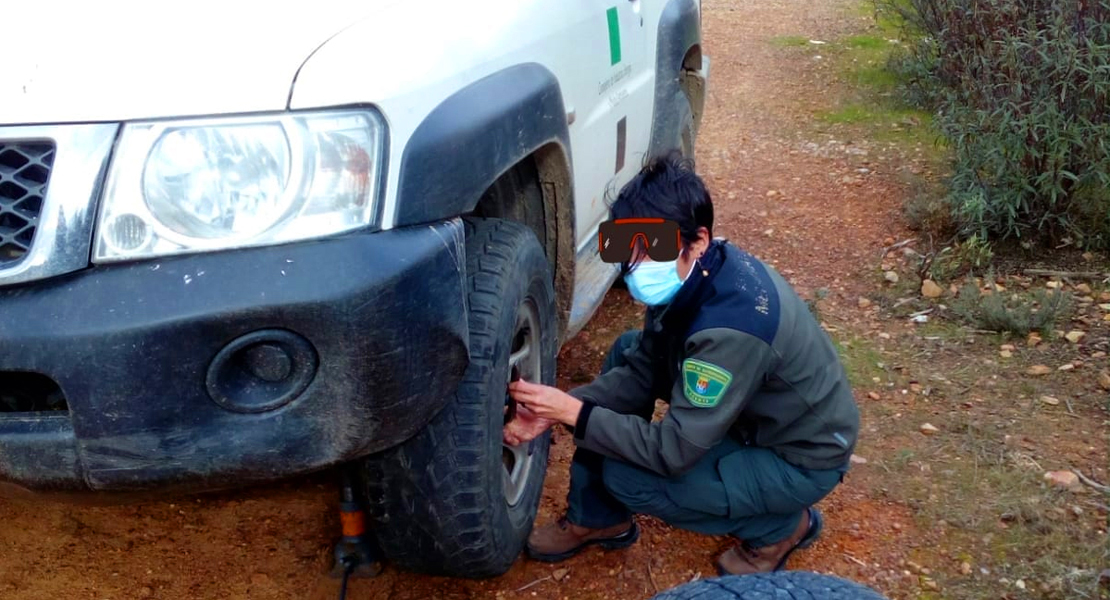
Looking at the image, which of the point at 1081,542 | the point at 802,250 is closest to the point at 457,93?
the point at 1081,542

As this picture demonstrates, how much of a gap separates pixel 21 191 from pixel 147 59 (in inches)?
12.0

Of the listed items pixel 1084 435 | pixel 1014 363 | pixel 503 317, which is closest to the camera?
pixel 503 317

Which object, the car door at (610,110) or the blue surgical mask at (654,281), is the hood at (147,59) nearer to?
the blue surgical mask at (654,281)

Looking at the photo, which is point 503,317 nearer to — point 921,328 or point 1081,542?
point 1081,542

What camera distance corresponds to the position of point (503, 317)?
2318 mm

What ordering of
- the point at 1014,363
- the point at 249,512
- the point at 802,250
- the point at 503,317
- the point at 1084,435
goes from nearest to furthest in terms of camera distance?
the point at 503,317 < the point at 249,512 < the point at 1084,435 < the point at 1014,363 < the point at 802,250

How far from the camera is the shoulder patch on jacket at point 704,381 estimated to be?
233cm

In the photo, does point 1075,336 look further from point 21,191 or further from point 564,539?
point 21,191

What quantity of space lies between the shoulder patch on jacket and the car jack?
780 millimetres

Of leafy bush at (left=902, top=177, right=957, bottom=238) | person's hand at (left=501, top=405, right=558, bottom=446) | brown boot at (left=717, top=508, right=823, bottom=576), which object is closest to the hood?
person's hand at (left=501, top=405, right=558, bottom=446)

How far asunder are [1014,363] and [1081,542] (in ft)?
3.68

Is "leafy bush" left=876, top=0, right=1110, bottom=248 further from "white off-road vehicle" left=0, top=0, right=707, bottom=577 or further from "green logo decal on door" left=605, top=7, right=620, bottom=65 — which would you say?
"white off-road vehicle" left=0, top=0, right=707, bottom=577

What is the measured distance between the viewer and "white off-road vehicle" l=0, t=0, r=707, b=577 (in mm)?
1732

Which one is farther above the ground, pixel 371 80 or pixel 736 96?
pixel 371 80
